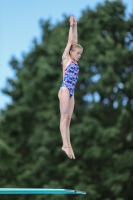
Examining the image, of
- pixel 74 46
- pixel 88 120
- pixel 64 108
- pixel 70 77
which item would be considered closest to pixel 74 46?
pixel 74 46

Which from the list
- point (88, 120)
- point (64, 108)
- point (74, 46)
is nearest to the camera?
point (64, 108)

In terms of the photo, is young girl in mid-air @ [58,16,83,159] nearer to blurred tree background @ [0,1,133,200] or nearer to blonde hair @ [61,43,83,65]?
blonde hair @ [61,43,83,65]

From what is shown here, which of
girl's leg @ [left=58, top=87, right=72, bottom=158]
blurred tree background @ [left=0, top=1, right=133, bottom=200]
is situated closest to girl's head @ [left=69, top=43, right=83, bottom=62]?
girl's leg @ [left=58, top=87, right=72, bottom=158]

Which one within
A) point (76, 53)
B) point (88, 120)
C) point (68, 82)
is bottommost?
point (68, 82)

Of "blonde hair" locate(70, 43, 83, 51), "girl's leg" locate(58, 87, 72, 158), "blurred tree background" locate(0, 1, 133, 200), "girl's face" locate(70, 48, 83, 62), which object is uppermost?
"blurred tree background" locate(0, 1, 133, 200)

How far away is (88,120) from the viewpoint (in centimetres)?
1844

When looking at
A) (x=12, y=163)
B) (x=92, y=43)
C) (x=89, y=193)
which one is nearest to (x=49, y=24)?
(x=92, y=43)

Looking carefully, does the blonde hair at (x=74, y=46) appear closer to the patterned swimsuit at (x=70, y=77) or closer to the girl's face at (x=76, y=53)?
the girl's face at (x=76, y=53)

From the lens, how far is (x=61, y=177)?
63.0ft

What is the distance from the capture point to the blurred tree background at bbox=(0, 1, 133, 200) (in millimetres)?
18281

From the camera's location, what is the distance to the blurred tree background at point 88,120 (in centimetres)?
1828

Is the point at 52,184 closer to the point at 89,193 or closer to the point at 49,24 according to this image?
the point at 89,193

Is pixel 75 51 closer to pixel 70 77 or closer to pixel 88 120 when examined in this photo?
pixel 70 77

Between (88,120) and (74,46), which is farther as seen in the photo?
(88,120)
